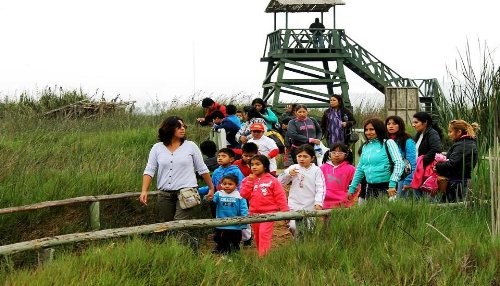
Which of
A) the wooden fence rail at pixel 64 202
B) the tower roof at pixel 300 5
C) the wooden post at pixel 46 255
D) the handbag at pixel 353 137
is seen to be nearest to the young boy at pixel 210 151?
the wooden fence rail at pixel 64 202

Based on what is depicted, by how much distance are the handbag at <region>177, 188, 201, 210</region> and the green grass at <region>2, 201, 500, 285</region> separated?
1.14 m

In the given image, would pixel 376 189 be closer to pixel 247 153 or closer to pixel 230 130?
pixel 247 153

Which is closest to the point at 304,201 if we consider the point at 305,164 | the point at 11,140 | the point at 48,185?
the point at 305,164

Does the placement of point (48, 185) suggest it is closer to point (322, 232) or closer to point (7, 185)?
point (7, 185)

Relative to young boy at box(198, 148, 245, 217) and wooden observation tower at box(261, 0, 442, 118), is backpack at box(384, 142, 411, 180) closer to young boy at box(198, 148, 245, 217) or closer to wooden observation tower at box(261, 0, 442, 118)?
young boy at box(198, 148, 245, 217)

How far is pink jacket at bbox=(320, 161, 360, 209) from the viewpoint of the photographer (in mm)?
7533

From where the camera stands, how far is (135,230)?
17.1 ft

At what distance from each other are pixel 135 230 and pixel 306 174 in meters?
2.42

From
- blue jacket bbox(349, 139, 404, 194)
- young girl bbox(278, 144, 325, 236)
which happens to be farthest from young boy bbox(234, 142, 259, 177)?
blue jacket bbox(349, 139, 404, 194)

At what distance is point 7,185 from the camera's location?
7.86 meters

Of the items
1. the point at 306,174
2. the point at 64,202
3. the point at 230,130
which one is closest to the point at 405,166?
the point at 306,174

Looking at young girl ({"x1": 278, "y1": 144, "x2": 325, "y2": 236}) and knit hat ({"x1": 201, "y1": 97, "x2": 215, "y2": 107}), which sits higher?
knit hat ({"x1": 201, "y1": 97, "x2": 215, "y2": 107})

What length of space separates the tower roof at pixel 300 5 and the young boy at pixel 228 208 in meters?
16.0

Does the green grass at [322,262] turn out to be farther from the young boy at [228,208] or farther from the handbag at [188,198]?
the young boy at [228,208]
